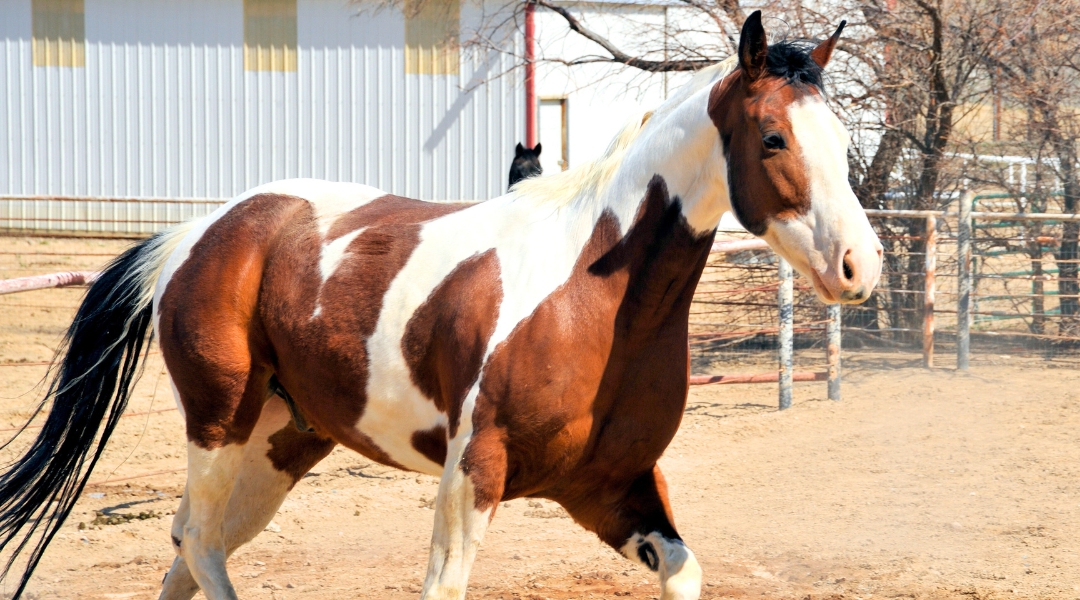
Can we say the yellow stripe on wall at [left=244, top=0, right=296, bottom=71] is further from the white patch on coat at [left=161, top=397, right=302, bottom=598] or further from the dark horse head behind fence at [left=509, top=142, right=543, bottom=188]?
the white patch on coat at [left=161, top=397, right=302, bottom=598]

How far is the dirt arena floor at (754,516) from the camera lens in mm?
4148

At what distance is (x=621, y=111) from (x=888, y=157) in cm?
719

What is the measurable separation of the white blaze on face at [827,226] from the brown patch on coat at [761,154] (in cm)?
2

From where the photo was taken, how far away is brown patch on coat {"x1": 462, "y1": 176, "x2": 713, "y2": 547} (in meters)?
2.66

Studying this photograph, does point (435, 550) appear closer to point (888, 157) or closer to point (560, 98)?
point (888, 157)

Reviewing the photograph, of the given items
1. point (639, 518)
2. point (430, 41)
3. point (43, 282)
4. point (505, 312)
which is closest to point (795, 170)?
point (505, 312)

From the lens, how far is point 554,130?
16578mm

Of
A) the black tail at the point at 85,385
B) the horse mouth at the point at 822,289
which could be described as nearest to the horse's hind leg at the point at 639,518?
A: the horse mouth at the point at 822,289

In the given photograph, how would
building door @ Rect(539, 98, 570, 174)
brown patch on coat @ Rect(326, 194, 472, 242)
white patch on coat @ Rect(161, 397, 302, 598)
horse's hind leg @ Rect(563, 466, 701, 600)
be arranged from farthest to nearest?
building door @ Rect(539, 98, 570, 174)
white patch on coat @ Rect(161, 397, 302, 598)
brown patch on coat @ Rect(326, 194, 472, 242)
horse's hind leg @ Rect(563, 466, 701, 600)

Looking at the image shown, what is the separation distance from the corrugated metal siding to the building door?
795 mm

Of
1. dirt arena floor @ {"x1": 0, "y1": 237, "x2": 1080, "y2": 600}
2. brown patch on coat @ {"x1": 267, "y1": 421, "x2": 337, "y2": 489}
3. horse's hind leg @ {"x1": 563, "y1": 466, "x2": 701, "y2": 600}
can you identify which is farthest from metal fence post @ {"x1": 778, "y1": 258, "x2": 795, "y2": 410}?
horse's hind leg @ {"x1": 563, "y1": 466, "x2": 701, "y2": 600}

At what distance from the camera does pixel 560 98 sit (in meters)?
16.5

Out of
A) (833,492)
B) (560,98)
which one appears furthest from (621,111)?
(833,492)

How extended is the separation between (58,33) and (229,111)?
9.24 ft
